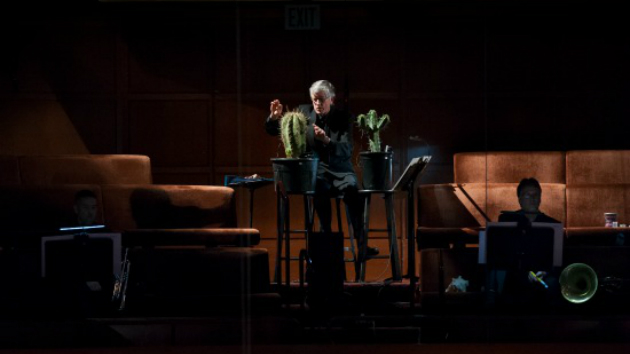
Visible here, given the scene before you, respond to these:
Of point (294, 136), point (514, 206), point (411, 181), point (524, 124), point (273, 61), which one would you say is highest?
point (273, 61)

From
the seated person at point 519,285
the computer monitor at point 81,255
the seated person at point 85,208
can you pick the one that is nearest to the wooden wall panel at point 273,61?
the seated person at point 85,208

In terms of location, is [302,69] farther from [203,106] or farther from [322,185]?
[322,185]

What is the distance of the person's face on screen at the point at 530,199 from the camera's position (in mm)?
6363

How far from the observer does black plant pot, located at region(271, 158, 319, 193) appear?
6000 millimetres

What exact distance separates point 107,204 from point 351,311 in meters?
2.06

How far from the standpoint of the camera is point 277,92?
8914mm

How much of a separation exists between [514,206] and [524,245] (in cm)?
192

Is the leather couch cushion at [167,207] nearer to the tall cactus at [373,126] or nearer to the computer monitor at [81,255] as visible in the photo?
the tall cactus at [373,126]

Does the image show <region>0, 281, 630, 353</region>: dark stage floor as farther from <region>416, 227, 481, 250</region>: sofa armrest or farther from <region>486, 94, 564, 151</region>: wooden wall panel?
<region>486, 94, 564, 151</region>: wooden wall panel

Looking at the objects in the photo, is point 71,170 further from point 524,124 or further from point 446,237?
point 524,124

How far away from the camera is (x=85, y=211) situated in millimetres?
6273

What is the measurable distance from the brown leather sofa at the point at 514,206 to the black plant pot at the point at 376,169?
1.75 ft

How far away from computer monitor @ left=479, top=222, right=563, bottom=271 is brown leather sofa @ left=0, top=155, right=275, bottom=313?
5.15ft

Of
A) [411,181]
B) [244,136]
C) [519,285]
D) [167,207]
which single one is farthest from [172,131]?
[519,285]
